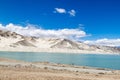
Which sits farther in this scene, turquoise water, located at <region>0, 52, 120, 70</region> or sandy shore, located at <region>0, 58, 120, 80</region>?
turquoise water, located at <region>0, 52, 120, 70</region>

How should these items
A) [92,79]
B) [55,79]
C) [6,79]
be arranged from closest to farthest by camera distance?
1. [6,79]
2. [55,79]
3. [92,79]

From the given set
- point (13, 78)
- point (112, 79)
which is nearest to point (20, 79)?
point (13, 78)

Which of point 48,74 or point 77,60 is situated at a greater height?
point 77,60

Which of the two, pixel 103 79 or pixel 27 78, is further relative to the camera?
pixel 103 79

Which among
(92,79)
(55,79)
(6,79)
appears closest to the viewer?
(6,79)

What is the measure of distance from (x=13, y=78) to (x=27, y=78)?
121cm

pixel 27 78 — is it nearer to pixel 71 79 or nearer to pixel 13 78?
pixel 13 78

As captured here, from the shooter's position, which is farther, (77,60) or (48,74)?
(77,60)

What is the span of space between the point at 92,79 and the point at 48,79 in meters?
4.78

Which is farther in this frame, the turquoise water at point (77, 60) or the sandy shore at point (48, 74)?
the turquoise water at point (77, 60)

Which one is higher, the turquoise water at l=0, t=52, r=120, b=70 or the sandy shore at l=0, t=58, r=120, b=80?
the turquoise water at l=0, t=52, r=120, b=70

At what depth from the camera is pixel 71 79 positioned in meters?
25.4

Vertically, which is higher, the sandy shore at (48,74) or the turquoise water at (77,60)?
the turquoise water at (77,60)

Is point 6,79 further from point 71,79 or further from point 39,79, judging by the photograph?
point 71,79
